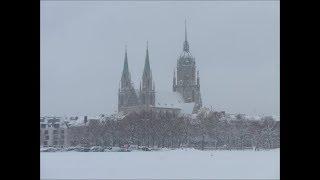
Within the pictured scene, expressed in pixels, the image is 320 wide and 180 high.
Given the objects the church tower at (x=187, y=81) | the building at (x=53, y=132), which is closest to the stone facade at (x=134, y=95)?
the church tower at (x=187, y=81)

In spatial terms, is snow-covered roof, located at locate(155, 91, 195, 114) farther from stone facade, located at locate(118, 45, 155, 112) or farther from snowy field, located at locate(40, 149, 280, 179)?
snowy field, located at locate(40, 149, 280, 179)

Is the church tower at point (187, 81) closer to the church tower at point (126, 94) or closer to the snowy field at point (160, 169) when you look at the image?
the church tower at point (126, 94)

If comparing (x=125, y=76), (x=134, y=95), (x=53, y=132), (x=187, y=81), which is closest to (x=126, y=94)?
(x=134, y=95)

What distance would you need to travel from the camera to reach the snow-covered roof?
77812mm

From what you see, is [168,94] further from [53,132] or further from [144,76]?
[53,132]

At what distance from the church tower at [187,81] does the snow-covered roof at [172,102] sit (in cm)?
142

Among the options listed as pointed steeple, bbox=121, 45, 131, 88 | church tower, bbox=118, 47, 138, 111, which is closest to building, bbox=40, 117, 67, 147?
church tower, bbox=118, 47, 138, 111

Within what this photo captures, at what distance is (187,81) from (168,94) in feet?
12.6

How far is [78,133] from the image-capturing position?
6838 cm

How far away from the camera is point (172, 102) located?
3110 inches

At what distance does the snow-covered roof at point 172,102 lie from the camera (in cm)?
7781

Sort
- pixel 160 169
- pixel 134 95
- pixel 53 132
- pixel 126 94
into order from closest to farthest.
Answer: pixel 160 169 < pixel 53 132 < pixel 134 95 < pixel 126 94

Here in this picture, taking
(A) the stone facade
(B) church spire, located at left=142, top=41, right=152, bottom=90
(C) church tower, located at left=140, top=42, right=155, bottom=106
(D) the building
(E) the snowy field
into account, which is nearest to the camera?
(E) the snowy field

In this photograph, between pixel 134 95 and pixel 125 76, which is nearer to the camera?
pixel 134 95
